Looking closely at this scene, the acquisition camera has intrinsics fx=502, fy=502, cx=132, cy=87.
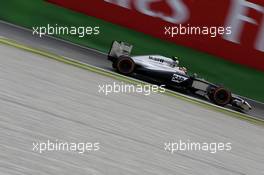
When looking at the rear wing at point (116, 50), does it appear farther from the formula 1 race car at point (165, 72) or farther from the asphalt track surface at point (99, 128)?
the asphalt track surface at point (99, 128)

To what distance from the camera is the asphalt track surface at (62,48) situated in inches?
304

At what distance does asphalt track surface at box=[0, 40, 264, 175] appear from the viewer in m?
3.49

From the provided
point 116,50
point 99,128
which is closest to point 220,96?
point 116,50

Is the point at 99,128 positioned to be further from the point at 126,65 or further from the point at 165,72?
the point at 165,72

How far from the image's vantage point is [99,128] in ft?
14.3

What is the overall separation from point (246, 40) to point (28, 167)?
240 inches

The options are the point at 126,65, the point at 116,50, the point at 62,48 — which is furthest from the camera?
the point at 62,48

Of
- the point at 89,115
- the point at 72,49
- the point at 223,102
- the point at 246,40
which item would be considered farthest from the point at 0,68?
the point at 246,40

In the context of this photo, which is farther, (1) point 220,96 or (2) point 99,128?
(1) point 220,96

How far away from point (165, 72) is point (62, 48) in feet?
5.80

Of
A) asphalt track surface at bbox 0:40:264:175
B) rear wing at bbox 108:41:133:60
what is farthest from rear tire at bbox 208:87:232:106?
rear wing at bbox 108:41:133:60

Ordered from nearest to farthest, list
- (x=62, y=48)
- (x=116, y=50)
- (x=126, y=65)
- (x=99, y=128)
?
(x=99, y=128) < (x=126, y=65) < (x=116, y=50) < (x=62, y=48)

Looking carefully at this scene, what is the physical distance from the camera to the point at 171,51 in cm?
870

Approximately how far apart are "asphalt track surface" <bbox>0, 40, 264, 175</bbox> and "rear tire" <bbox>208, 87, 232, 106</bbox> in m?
1.00
